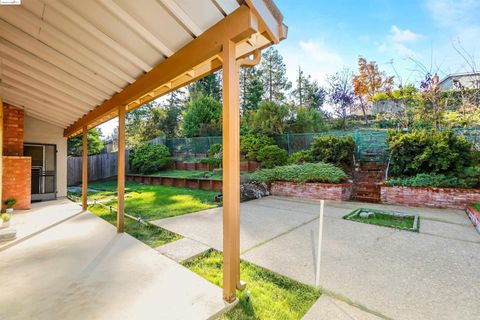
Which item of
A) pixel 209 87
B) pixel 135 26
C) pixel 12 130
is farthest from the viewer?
pixel 209 87

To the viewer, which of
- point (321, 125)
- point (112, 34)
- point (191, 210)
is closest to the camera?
point (112, 34)

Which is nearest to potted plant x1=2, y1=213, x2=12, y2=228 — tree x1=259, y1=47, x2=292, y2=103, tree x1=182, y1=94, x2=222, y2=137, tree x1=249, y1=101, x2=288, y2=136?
tree x1=249, y1=101, x2=288, y2=136

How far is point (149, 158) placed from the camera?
43.0ft

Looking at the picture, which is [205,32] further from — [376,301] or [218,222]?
[218,222]

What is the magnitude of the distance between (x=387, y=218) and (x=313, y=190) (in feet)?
8.46

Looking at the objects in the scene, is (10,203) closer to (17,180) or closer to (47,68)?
(17,180)

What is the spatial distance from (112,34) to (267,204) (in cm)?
555

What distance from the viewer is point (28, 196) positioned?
19.6 feet

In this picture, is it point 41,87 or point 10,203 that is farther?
point 10,203

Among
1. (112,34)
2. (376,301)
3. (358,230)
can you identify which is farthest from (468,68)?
(112,34)

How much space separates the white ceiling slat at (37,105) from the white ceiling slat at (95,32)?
395cm

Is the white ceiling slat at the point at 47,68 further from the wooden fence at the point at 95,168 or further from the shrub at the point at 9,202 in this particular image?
the wooden fence at the point at 95,168

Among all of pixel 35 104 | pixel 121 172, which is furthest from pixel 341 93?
pixel 35 104

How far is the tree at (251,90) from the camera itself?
782 inches
